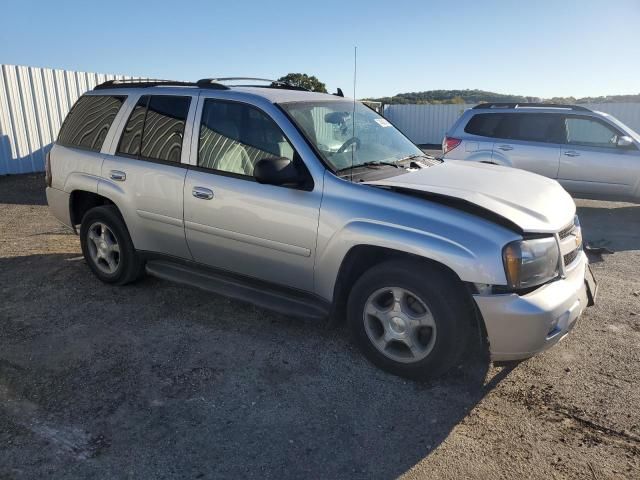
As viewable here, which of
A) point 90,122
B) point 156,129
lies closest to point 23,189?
point 90,122

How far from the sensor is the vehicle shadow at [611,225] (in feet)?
23.1

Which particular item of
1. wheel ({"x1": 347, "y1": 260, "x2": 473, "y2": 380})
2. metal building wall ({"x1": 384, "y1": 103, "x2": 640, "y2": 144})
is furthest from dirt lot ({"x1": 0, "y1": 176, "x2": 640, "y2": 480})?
metal building wall ({"x1": 384, "y1": 103, "x2": 640, "y2": 144})

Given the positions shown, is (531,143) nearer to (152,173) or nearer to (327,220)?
(327,220)

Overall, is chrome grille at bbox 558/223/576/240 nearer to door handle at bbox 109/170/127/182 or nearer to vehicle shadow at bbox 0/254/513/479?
vehicle shadow at bbox 0/254/513/479

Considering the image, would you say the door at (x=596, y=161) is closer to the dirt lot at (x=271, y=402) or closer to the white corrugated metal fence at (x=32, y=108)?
Result: the white corrugated metal fence at (x=32, y=108)

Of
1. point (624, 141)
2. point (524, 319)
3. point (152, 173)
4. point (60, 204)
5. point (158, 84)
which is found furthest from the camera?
point (624, 141)

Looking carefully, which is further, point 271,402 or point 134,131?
point 134,131

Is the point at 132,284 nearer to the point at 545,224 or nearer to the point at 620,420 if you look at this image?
the point at 545,224

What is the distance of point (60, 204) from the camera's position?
17.7 feet

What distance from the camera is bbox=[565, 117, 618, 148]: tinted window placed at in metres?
8.75

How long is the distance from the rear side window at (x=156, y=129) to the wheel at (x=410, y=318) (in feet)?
6.98

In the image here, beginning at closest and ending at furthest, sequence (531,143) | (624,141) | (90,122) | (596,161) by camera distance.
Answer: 1. (90,122)
2. (624,141)
3. (596,161)
4. (531,143)

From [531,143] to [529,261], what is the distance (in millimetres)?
6724

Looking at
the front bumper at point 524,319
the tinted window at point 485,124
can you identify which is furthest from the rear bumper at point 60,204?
the tinted window at point 485,124
